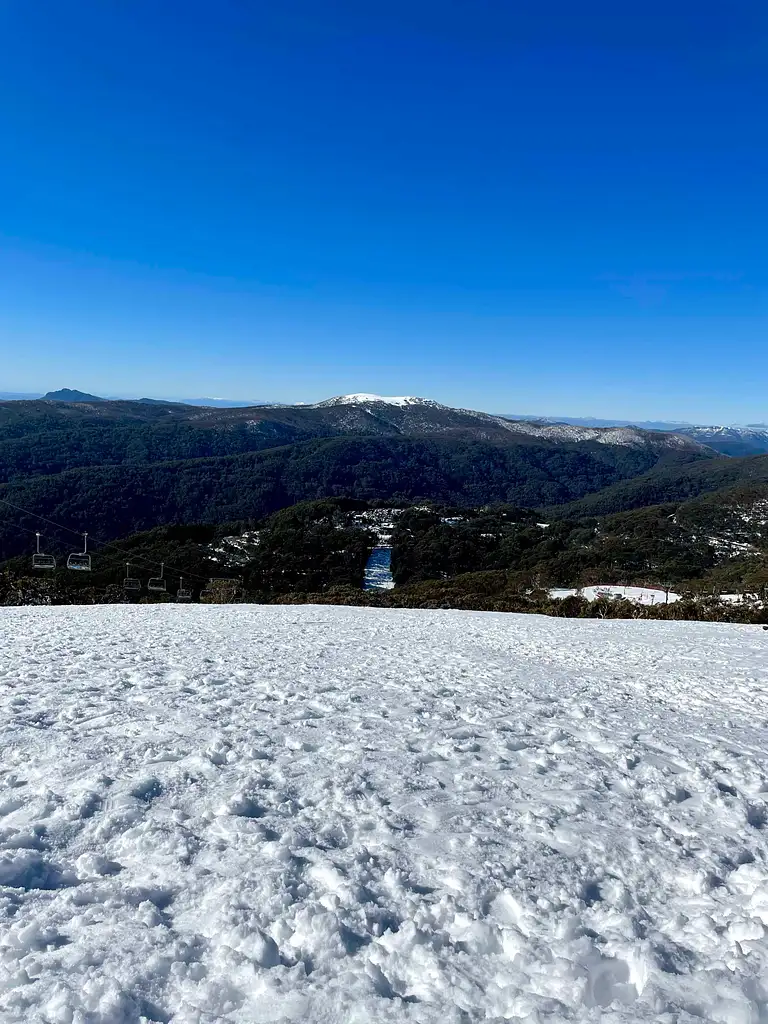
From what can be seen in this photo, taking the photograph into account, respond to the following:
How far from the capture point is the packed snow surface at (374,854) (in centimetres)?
287

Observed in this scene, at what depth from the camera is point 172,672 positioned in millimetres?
9633

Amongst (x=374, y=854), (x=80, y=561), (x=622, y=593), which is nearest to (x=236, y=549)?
(x=80, y=561)

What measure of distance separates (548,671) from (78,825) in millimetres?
9246

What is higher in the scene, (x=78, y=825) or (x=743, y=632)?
(x=78, y=825)

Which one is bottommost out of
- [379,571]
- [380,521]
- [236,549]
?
[379,571]

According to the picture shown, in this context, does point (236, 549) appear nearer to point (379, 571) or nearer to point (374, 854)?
point (379, 571)

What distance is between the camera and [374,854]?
13.6 ft

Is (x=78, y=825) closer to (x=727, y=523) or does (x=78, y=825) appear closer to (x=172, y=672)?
(x=172, y=672)

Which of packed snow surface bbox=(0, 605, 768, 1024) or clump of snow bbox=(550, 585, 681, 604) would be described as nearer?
packed snow surface bbox=(0, 605, 768, 1024)

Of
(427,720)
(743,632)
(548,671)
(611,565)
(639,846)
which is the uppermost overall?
(639,846)

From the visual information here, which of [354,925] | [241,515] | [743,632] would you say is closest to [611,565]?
[743,632]

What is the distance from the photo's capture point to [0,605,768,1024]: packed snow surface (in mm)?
2869

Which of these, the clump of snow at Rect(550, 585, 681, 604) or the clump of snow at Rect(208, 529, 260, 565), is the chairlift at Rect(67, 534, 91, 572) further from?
the clump of snow at Rect(208, 529, 260, 565)

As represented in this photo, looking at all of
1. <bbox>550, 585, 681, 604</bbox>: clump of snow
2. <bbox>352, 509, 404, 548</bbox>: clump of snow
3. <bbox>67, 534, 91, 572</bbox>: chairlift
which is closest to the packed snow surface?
<bbox>67, 534, 91, 572</bbox>: chairlift
